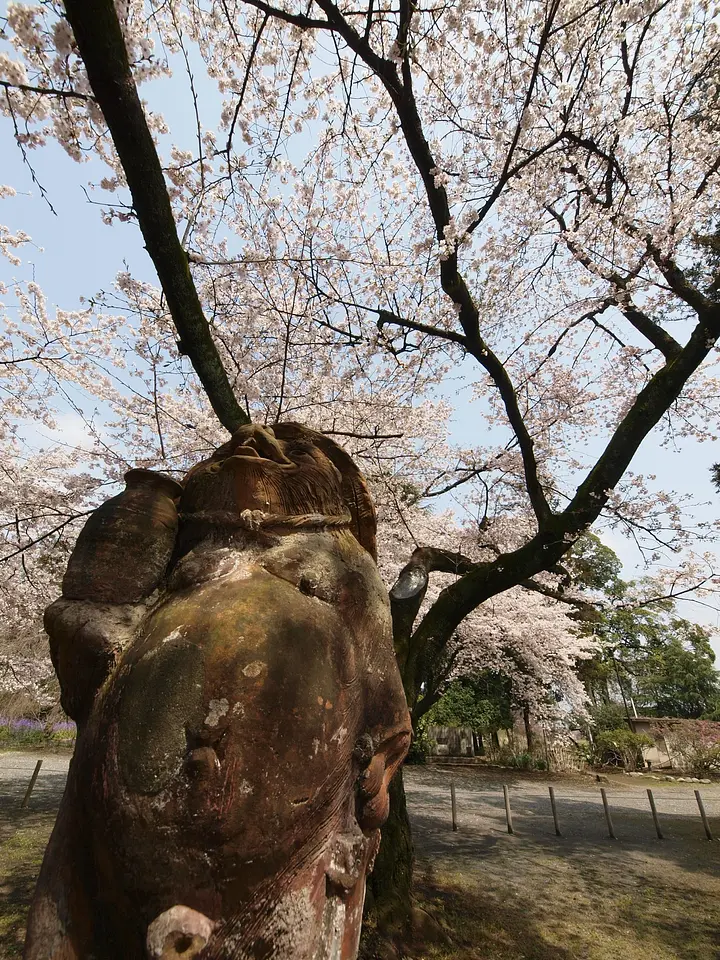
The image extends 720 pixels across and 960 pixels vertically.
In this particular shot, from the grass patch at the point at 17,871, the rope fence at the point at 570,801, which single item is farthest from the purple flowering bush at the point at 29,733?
the rope fence at the point at 570,801

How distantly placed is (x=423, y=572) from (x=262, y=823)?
15.4 feet

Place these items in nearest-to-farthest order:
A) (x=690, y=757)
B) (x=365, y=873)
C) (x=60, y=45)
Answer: (x=365, y=873), (x=60, y=45), (x=690, y=757)

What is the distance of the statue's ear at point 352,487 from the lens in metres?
2.40

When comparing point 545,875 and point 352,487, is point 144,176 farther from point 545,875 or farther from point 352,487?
point 545,875

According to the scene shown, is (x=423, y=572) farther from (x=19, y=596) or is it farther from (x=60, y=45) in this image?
(x=19, y=596)

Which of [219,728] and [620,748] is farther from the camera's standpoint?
[620,748]

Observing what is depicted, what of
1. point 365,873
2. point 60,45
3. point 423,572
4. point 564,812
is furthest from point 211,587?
point 564,812

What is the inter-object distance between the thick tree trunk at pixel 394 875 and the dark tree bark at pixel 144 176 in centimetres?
378

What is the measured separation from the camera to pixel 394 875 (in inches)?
194

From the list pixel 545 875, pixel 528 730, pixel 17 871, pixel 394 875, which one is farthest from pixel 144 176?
pixel 528 730

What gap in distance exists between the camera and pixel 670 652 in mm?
24953

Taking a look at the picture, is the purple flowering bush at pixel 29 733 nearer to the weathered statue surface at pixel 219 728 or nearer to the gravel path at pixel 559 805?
the gravel path at pixel 559 805

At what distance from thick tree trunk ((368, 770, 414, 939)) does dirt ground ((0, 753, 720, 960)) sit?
36cm

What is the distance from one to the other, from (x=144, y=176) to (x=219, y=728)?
308cm
